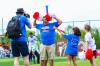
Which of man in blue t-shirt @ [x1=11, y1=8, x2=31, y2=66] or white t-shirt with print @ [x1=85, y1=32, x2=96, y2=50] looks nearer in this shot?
man in blue t-shirt @ [x1=11, y1=8, x2=31, y2=66]

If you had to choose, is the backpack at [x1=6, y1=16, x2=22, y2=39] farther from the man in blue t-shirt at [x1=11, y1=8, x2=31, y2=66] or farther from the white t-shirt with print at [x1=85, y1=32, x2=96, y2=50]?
the white t-shirt with print at [x1=85, y1=32, x2=96, y2=50]

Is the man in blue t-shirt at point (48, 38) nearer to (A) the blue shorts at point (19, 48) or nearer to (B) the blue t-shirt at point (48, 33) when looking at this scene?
(B) the blue t-shirt at point (48, 33)

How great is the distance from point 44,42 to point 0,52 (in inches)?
954

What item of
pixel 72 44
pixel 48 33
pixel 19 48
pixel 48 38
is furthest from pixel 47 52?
pixel 19 48

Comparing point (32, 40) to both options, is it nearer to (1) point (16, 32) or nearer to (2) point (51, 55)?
(2) point (51, 55)

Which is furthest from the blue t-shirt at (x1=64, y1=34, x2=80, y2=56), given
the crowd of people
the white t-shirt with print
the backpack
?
the backpack

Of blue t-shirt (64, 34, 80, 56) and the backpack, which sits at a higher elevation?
the backpack

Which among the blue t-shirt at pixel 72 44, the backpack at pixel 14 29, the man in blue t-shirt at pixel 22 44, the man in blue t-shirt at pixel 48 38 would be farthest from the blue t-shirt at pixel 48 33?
the backpack at pixel 14 29

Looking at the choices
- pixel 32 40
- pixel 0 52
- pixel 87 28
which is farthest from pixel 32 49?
pixel 0 52

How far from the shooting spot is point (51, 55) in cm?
1427

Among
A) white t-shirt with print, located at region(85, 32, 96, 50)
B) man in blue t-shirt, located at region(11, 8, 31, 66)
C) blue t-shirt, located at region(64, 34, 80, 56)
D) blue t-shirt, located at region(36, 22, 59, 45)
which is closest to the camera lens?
man in blue t-shirt, located at region(11, 8, 31, 66)

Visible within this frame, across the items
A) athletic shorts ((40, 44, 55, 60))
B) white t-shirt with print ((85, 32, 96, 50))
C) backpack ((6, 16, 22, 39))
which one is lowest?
athletic shorts ((40, 44, 55, 60))

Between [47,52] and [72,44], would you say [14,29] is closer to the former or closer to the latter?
[47,52]

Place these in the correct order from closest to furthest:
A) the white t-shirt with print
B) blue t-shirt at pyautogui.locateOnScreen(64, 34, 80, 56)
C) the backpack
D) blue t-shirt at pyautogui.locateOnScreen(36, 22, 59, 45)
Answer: the backpack < blue t-shirt at pyautogui.locateOnScreen(36, 22, 59, 45) < blue t-shirt at pyautogui.locateOnScreen(64, 34, 80, 56) < the white t-shirt with print
